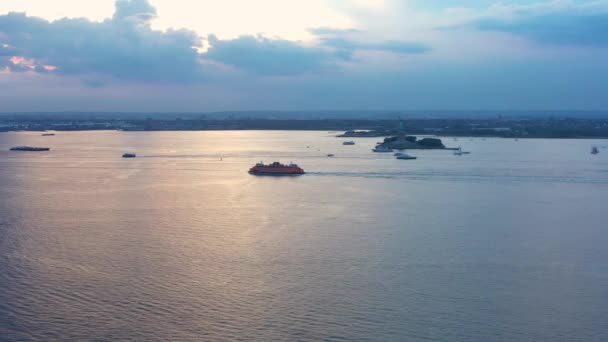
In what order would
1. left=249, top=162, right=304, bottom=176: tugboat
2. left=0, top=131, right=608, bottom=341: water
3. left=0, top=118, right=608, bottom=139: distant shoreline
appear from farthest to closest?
left=0, top=118, right=608, bottom=139: distant shoreline → left=249, top=162, right=304, bottom=176: tugboat → left=0, top=131, right=608, bottom=341: water

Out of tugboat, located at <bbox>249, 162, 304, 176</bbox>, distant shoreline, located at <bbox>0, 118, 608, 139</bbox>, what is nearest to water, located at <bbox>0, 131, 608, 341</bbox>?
tugboat, located at <bbox>249, 162, 304, 176</bbox>

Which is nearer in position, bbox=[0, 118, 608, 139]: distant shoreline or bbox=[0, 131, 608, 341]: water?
bbox=[0, 131, 608, 341]: water

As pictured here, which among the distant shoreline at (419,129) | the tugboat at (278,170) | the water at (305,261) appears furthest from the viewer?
the distant shoreline at (419,129)

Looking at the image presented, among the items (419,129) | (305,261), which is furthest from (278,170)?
(419,129)

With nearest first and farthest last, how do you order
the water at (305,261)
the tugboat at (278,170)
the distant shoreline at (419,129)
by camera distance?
the water at (305,261) < the tugboat at (278,170) < the distant shoreline at (419,129)

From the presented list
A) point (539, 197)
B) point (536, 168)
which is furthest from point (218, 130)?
point (539, 197)

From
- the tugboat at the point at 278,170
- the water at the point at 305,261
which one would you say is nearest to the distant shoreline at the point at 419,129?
the tugboat at the point at 278,170

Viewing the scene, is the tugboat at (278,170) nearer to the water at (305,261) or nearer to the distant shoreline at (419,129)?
the water at (305,261)

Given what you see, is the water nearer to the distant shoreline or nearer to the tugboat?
the tugboat

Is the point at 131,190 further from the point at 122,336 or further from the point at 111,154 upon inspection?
the point at 111,154
